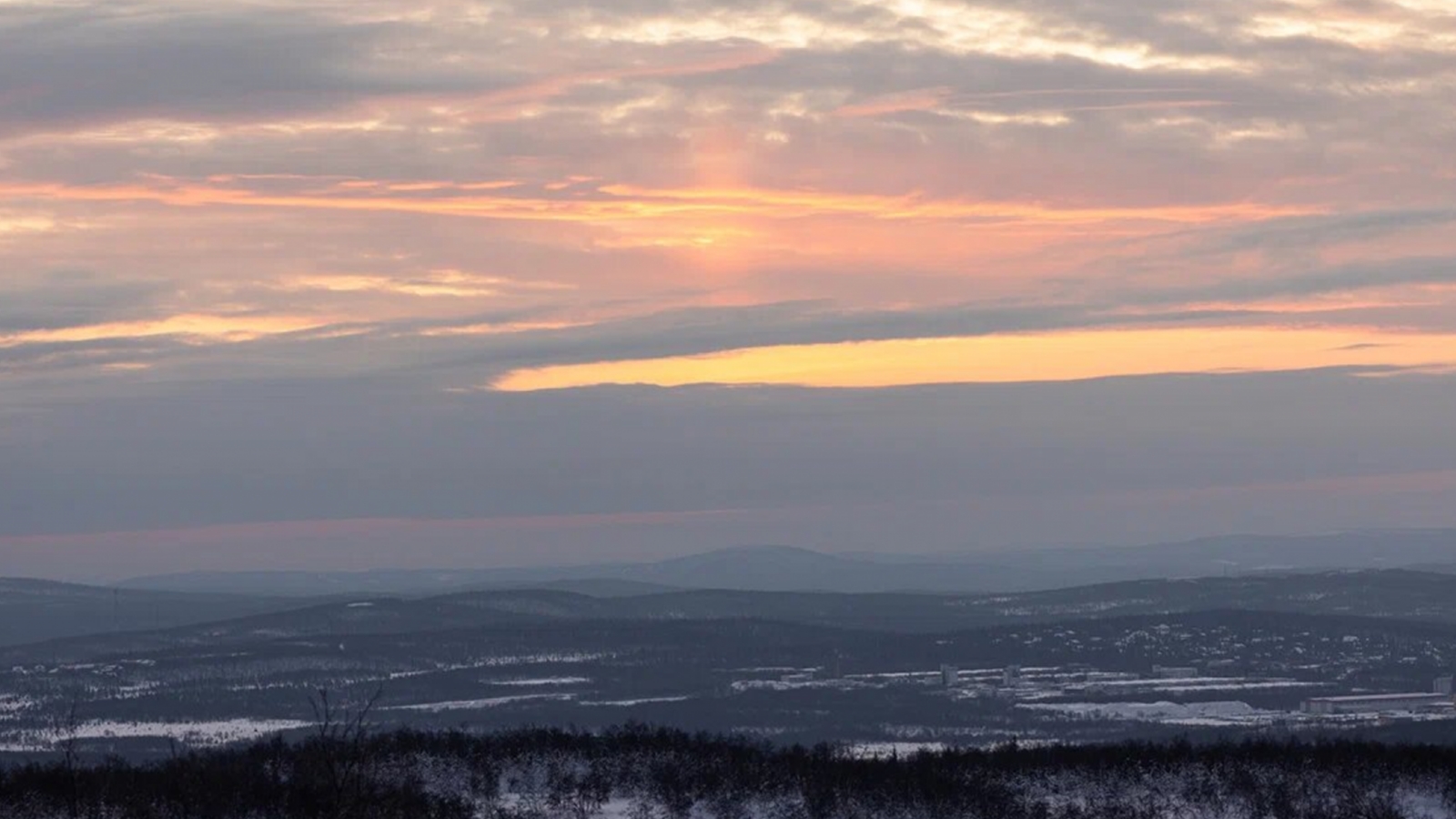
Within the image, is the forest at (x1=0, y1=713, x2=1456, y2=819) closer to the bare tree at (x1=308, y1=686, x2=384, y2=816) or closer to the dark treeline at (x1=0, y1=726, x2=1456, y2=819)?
the dark treeline at (x1=0, y1=726, x2=1456, y2=819)

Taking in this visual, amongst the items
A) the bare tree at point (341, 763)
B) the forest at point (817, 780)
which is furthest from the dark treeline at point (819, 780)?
the bare tree at point (341, 763)

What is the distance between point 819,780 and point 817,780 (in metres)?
0.07

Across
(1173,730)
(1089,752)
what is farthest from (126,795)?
(1173,730)

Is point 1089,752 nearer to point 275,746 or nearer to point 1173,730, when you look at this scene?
point 275,746

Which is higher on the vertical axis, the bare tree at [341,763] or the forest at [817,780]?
the bare tree at [341,763]

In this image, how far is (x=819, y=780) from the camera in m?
100

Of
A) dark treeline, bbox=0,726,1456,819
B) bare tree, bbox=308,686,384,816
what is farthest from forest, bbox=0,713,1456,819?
bare tree, bbox=308,686,384,816

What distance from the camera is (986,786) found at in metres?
100

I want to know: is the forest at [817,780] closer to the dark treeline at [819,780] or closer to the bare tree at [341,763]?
the dark treeline at [819,780]

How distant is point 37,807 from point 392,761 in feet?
53.2

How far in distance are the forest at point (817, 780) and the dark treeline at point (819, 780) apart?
0.08 m

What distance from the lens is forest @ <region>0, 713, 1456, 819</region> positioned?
314 ft

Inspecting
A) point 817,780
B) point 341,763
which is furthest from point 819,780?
point 341,763

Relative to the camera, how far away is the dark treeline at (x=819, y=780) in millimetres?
95750
